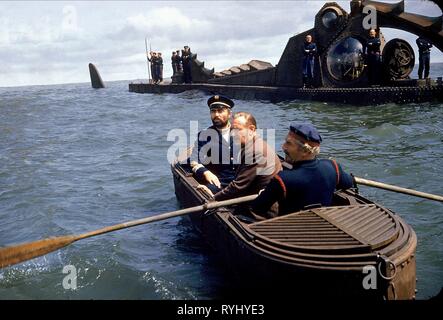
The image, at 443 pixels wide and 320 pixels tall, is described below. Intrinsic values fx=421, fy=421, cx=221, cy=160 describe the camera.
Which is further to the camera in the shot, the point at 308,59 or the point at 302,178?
the point at 308,59

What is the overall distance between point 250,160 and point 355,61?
46.9 feet

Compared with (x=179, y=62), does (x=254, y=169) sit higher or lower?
lower

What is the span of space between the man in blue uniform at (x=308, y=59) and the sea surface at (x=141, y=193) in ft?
4.50

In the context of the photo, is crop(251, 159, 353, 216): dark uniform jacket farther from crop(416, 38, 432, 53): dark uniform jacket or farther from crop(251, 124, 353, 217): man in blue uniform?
crop(416, 38, 432, 53): dark uniform jacket

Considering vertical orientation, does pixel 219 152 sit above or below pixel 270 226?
above

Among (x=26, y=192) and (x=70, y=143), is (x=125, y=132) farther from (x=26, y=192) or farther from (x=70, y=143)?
(x=26, y=192)

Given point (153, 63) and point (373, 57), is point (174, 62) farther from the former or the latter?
point (373, 57)

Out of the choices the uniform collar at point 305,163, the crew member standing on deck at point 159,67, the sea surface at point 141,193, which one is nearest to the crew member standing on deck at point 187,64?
the crew member standing on deck at point 159,67

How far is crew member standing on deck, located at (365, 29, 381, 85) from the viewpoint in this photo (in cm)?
1625

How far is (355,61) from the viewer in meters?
17.3

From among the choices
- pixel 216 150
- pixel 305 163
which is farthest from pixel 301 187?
pixel 216 150

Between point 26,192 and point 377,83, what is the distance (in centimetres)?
1376

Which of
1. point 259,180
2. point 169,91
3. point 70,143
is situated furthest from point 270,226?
point 169,91
